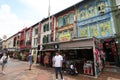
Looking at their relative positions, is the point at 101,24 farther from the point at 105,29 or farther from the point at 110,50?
the point at 110,50

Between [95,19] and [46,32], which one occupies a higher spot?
[95,19]

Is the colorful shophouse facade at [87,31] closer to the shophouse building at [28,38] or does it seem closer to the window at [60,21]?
the window at [60,21]

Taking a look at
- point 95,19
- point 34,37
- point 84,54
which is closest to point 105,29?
point 95,19

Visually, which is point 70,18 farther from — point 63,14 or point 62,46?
point 62,46

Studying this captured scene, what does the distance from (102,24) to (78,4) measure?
545cm

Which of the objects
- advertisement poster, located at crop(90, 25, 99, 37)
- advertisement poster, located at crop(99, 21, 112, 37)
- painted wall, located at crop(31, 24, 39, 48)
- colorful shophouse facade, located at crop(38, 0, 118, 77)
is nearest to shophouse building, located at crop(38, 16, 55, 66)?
colorful shophouse facade, located at crop(38, 0, 118, 77)

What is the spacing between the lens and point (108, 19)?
48.0ft

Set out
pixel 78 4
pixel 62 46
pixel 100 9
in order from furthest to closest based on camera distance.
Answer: pixel 78 4, pixel 100 9, pixel 62 46

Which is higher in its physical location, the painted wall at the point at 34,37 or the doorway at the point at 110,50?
the painted wall at the point at 34,37

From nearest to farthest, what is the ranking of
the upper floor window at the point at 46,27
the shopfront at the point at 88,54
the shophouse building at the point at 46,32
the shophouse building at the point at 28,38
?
the shopfront at the point at 88,54
the shophouse building at the point at 46,32
the upper floor window at the point at 46,27
the shophouse building at the point at 28,38

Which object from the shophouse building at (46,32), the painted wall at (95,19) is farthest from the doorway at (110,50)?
the shophouse building at (46,32)

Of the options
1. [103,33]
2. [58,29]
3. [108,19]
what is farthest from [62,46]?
[58,29]

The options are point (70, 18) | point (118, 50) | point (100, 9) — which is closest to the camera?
point (118, 50)

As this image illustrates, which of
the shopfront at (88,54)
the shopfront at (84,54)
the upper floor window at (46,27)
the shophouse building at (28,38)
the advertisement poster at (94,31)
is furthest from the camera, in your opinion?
the shophouse building at (28,38)
